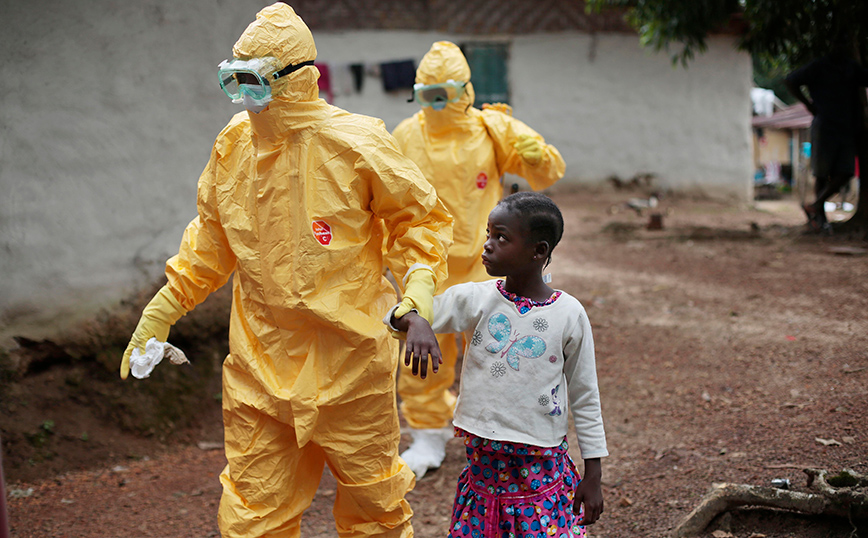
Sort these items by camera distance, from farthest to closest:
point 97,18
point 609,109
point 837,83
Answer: point 609,109 → point 837,83 → point 97,18

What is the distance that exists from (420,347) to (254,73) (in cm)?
100

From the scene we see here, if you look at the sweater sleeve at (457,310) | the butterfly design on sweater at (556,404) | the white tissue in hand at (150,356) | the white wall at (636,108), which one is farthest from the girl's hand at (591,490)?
the white wall at (636,108)

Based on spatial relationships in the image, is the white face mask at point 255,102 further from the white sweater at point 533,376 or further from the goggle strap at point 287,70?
the white sweater at point 533,376

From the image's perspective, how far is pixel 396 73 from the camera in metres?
11.4

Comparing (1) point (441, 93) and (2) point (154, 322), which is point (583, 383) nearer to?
(2) point (154, 322)

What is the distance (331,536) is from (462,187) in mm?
1851

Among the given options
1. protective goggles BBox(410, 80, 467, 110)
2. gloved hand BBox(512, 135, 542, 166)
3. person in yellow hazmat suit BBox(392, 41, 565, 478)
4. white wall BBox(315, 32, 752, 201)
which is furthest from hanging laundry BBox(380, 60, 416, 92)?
gloved hand BBox(512, 135, 542, 166)

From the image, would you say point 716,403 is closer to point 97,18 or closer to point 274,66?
point 274,66

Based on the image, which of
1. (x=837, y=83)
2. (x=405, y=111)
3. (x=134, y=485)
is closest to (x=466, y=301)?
(x=134, y=485)

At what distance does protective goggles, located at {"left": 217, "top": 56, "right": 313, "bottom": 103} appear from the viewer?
2195 mm

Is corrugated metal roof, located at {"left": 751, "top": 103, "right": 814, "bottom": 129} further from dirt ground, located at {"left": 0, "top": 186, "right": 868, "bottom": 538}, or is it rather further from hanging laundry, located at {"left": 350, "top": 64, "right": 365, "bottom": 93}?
dirt ground, located at {"left": 0, "top": 186, "right": 868, "bottom": 538}

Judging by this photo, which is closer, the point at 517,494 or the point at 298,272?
the point at 517,494

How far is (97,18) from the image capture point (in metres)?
3.98

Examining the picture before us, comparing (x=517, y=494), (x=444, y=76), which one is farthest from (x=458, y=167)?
(x=517, y=494)
